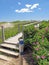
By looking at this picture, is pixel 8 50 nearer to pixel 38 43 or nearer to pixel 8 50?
pixel 8 50

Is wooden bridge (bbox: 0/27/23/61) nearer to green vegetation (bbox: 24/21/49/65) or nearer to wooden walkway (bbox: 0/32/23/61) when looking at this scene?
wooden walkway (bbox: 0/32/23/61)

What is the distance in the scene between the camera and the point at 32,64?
6.38m

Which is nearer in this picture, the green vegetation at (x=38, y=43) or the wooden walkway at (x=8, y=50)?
the green vegetation at (x=38, y=43)

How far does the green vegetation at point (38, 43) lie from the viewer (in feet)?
18.6

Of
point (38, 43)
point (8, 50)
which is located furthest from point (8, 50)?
point (38, 43)

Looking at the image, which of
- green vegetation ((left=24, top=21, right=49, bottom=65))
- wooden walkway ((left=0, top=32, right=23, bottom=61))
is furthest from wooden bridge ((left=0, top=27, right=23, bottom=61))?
green vegetation ((left=24, top=21, right=49, bottom=65))

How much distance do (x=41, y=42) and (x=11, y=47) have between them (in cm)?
217

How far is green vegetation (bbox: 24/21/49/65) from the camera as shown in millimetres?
5671

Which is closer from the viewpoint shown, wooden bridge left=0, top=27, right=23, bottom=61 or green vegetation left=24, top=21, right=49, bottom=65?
green vegetation left=24, top=21, right=49, bottom=65

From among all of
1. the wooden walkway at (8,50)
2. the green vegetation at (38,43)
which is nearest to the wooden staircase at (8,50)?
the wooden walkway at (8,50)

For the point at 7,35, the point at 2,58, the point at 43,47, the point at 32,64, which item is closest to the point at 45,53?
the point at 43,47

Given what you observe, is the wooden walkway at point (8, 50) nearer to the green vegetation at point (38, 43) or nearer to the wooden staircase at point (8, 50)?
the wooden staircase at point (8, 50)

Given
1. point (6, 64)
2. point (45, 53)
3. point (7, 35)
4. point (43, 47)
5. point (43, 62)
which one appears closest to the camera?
point (43, 62)

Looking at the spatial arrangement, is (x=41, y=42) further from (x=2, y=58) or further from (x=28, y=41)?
(x=2, y=58)
